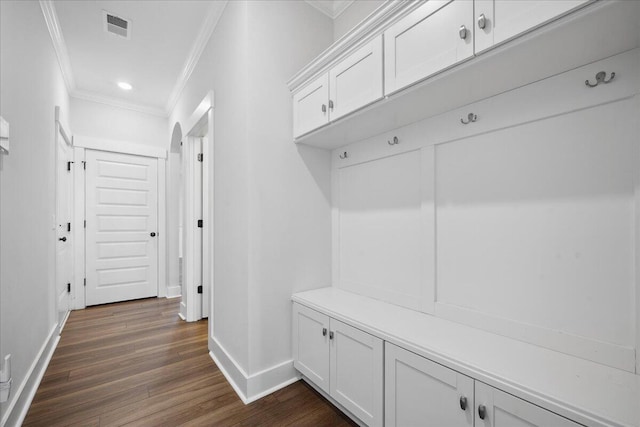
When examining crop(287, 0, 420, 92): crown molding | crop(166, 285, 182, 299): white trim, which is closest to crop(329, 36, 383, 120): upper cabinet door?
crop(287, 0, 420, 92): crown molding

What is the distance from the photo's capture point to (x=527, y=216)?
1266mm

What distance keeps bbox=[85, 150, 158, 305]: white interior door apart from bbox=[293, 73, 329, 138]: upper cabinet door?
3.18 metres

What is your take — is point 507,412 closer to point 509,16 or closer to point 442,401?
point 442,401

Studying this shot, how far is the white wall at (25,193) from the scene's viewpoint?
1.53 meters

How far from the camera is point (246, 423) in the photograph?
63.4 inches

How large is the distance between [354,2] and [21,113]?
7.98 feet

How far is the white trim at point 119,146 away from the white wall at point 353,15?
3.20 metres

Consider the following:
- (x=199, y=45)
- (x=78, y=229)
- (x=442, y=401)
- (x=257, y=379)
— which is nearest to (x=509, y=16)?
(x=442, y=401)

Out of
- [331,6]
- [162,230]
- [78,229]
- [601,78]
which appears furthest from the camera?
[162,230]

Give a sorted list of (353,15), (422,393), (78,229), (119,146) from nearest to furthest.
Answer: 1. (422,393)
2. (353,15)
3. (78,229)
4. (119,146)

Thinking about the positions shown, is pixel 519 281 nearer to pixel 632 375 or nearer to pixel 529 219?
pixel 529 219

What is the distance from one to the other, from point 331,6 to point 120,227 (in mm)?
3848

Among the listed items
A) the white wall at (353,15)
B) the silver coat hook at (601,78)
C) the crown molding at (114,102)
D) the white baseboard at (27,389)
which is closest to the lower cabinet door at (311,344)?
the white baseboard at (27,389)

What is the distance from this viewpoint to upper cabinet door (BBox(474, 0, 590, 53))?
2.92 feet
